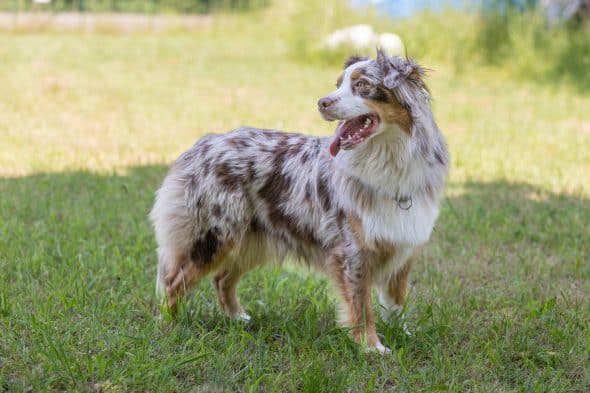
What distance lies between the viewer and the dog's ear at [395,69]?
388 centimetres

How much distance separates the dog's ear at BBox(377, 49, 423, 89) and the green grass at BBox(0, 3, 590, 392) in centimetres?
112

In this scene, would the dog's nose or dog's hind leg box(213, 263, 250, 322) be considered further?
dog's hind leg box(213, 263, 250, 322)

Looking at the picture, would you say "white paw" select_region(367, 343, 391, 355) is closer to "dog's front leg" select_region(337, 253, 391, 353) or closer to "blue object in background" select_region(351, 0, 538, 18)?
"dog's front leg" select_region(337, 253, 391, 353)

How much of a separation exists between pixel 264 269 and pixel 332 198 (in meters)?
1.35

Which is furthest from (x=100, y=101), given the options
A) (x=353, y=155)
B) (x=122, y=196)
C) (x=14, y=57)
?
(x=353, y=155)

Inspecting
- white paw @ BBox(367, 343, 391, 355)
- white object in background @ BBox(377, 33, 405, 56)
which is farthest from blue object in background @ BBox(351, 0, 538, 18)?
white paw @ BBox(367, 343, 391, 355)

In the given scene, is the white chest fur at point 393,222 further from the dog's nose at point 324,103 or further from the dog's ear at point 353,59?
the dog's ear at point 353,59

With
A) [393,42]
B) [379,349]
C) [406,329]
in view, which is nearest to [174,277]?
[379,349]

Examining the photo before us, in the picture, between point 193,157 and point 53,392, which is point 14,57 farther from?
point 53,392

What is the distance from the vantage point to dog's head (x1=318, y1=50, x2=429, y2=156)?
12.7ft

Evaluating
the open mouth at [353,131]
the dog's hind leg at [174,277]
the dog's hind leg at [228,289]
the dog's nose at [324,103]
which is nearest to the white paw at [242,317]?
the dog's hind leg at [228,289]

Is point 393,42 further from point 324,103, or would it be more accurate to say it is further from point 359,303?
point 324,103

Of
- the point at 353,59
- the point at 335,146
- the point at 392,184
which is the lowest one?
the point at 392,184

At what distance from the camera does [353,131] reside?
13.1 feet
